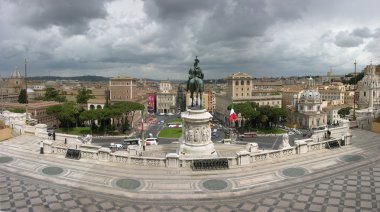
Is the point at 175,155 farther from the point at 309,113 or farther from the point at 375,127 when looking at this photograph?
the point at 309,113

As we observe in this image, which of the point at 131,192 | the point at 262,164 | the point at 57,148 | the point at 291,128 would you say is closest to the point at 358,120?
the point at 262,164

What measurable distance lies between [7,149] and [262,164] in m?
19.7

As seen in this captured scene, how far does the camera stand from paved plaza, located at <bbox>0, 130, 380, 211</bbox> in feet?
47.8

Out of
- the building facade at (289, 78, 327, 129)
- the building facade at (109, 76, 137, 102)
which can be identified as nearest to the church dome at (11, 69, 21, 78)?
the building facade at (109, 76, 137, 102)

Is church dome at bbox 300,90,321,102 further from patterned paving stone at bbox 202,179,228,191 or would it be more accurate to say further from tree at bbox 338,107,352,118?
patterned paving stone at bbox 202,179,228,191

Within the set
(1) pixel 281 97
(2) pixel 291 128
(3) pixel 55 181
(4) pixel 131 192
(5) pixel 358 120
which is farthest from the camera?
(1) pixel 281 97

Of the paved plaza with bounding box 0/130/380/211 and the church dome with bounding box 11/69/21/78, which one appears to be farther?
the church dome with bounding box 11/69/21/78

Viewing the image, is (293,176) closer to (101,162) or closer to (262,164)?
(262,164)

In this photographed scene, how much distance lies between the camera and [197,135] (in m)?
21.8

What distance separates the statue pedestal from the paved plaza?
2.79 m

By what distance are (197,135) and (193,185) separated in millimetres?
5450

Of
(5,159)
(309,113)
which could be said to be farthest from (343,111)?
(5,159)

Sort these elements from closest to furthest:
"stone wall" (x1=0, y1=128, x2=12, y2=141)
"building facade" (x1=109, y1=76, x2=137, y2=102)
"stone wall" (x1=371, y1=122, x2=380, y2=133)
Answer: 1. "stone wall" (x1=0, y1=128, x2=12, y2=141)
2. "stone wall" (x1=371, y1=122, x2=380, y2=133)
3. "building facade" (x1=109, y1=76, x2=137, y2=102)

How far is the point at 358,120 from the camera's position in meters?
32.0
